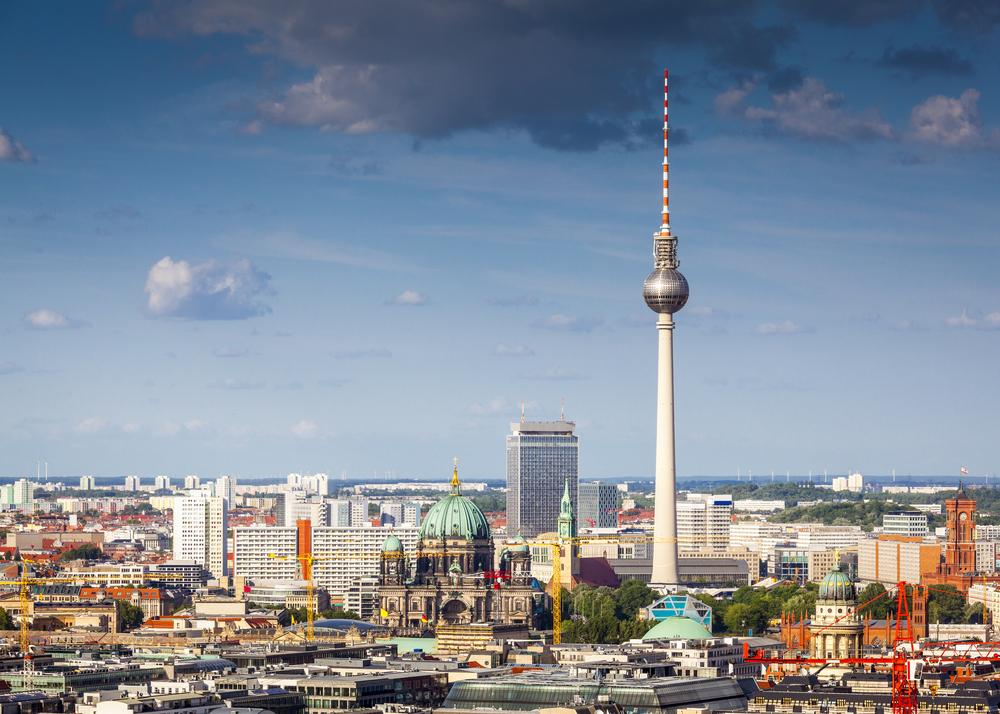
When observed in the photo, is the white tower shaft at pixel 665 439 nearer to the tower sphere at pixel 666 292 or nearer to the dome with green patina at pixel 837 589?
the tower sphere at pixel 666 292

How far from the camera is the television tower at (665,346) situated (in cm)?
18825

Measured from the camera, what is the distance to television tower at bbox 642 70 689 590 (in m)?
188

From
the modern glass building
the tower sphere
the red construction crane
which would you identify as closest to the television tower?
the tower sphere

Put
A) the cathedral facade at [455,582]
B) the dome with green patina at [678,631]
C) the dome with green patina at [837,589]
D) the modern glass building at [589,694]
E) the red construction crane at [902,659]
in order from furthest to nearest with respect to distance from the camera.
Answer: the cathedral facade at [455,582], the dome with green patina at [837,589], the dome with green patina at [678,631], the modern glass building at [589,694], the red construction crane at [902,659]

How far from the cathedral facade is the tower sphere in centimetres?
1807

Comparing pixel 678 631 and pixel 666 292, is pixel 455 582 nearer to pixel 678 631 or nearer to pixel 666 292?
pixel 666 292

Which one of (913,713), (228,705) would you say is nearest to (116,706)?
(228,705)

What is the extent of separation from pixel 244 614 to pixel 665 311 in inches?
1320

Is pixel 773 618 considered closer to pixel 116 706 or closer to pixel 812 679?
pixel 812 679

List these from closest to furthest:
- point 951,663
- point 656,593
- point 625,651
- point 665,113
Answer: point 951,663
point 625,651
point 665,113
point 656,593

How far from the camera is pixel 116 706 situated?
354 feet

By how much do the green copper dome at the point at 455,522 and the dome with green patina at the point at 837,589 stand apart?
129 feet

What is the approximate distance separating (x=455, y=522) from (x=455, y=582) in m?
6.31

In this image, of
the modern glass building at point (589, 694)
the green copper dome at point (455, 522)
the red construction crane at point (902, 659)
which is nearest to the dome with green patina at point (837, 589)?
the red construction crane at point (902, 659)
